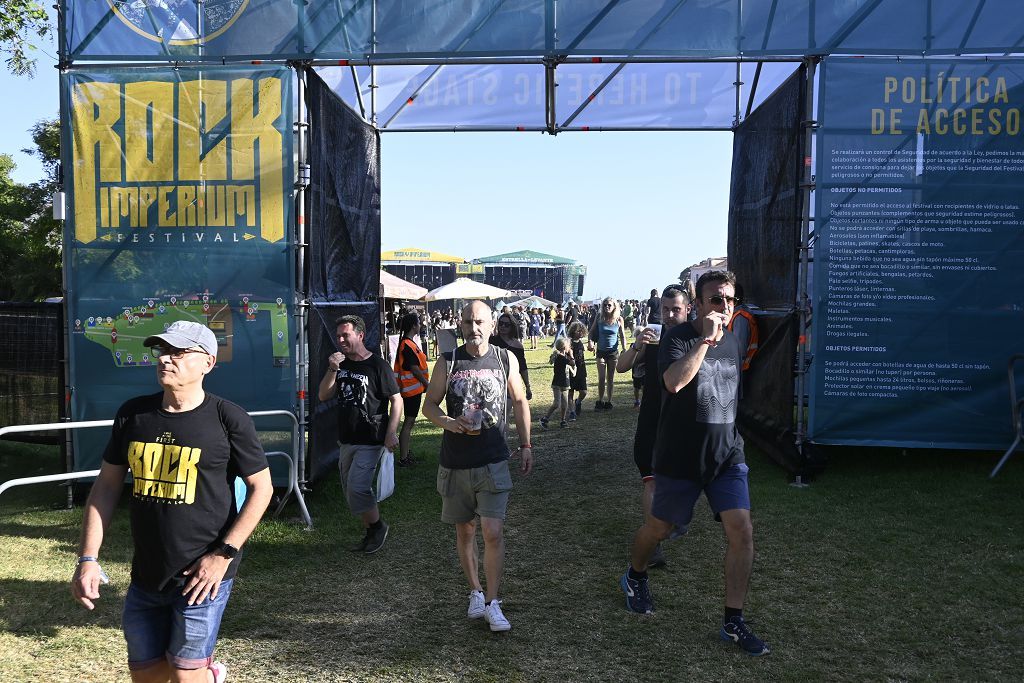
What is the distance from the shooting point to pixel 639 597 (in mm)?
4891

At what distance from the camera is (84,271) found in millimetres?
7352

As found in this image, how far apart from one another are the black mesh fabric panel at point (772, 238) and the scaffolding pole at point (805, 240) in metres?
0.08

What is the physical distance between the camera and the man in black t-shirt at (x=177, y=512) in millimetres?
2869

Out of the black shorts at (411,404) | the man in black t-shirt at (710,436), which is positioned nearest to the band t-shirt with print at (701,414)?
the man in black t-shirt at (710,436)

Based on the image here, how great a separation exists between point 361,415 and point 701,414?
2.71 metres

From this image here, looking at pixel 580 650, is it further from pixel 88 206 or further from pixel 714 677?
pixel 88 206

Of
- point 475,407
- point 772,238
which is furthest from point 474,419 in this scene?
point 772,238

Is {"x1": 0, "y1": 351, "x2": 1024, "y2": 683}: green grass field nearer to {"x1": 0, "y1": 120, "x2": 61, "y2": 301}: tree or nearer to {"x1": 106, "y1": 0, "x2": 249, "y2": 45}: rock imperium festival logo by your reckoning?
{"x1": 106, "y1": 0, "x2": 249, "y2": 45}: rock imperium festival logo

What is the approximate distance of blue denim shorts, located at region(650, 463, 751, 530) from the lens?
4.27 meters

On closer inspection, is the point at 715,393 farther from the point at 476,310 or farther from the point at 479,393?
the point at 476,310

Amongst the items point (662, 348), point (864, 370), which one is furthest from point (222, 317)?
point (864, 370)

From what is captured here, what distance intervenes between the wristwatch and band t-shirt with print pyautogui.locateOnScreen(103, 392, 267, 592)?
0.04 m

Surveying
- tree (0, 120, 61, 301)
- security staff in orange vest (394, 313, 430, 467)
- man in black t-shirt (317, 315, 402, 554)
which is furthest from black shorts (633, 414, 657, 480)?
tree (0, 120, 61, 301)

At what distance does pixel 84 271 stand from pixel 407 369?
3329 millimetres
